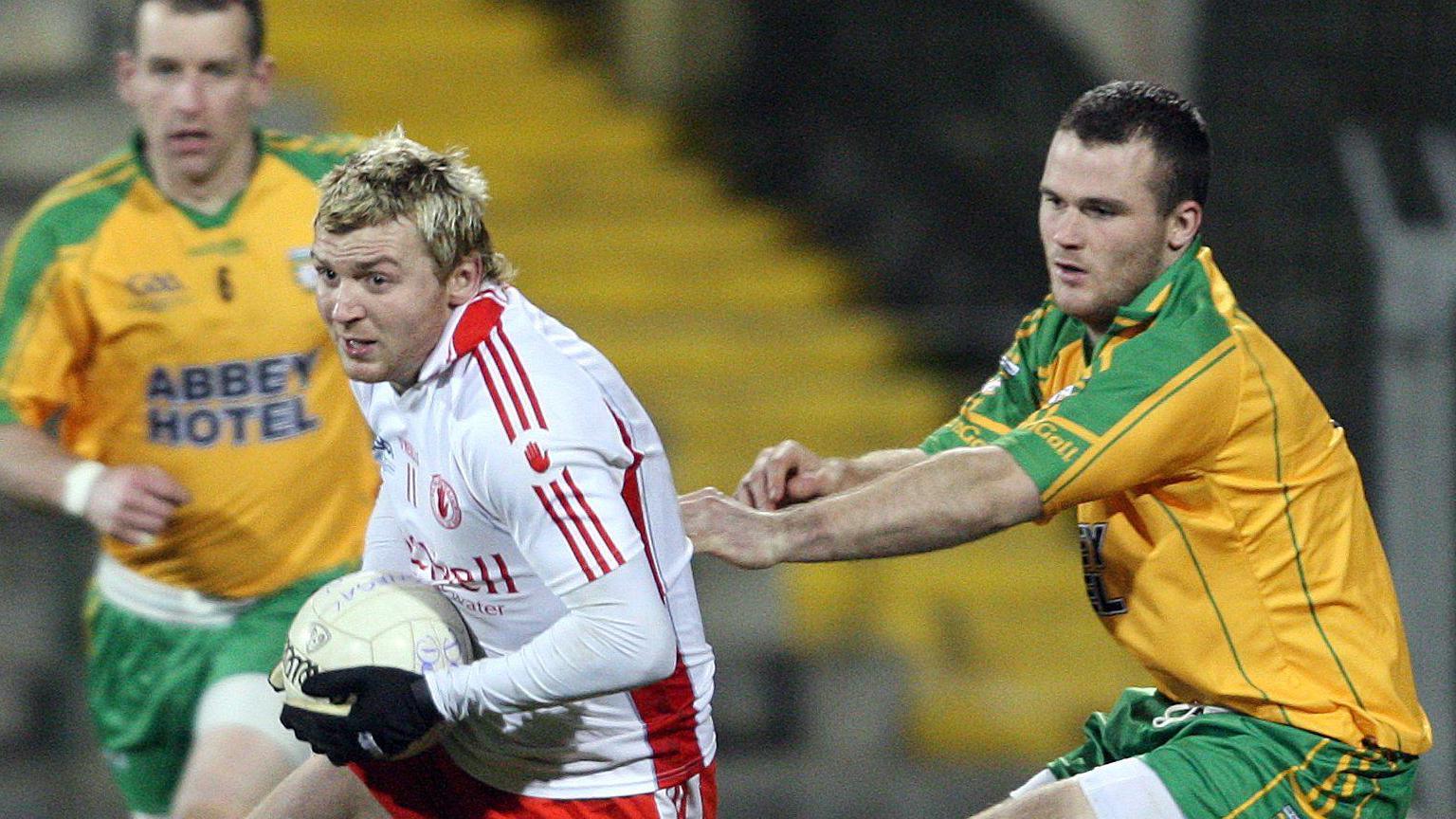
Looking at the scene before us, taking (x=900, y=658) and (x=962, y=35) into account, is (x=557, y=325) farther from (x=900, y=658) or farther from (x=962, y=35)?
(x=962, y=35)

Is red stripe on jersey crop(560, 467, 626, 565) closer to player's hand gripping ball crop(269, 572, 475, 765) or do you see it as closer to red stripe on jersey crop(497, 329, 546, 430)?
red stripe on jersey crop(497, 329, 546, 430)

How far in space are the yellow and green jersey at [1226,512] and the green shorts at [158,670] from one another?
6.54ft

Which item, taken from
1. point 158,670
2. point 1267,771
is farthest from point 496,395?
point 158,670

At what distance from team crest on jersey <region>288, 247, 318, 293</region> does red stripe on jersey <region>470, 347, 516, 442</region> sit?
5.16 ft

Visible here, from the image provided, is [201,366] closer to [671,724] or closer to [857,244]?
[671,724]

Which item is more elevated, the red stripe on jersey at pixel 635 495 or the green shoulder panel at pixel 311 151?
the green shoulder panel at pixel 311 151

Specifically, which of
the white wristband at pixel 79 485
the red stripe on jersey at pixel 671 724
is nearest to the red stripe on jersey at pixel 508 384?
the red stripe on jersey at pixel 671 724

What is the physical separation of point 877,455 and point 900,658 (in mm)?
3153

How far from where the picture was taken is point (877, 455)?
12.8 ft

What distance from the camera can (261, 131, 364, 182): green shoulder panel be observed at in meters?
4.84

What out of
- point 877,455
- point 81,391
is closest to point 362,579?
point 877,455

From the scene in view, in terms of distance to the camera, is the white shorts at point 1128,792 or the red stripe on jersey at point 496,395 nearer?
the red stripe on jersey at point 496,395

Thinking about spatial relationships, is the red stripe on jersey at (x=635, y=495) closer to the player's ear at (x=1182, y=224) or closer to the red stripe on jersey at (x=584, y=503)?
the red stripe on jersey at (x=584, y=503)

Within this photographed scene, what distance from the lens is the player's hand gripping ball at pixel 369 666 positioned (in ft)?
10.7
